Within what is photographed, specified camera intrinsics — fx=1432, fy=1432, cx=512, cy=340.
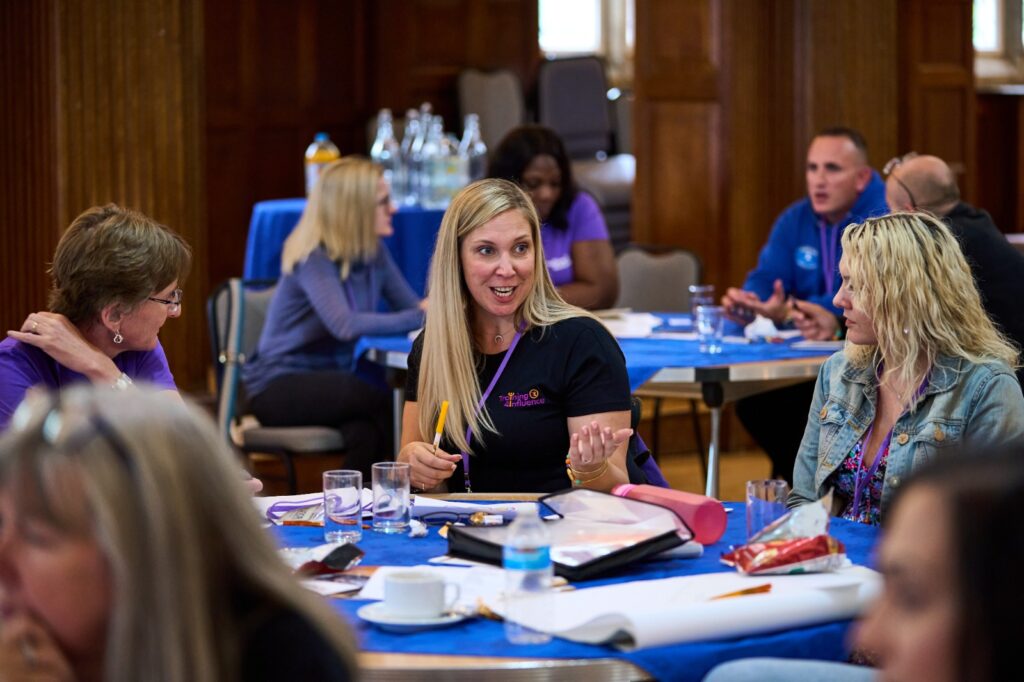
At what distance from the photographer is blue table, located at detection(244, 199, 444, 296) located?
21.6 ft

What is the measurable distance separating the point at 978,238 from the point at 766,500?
237 cm

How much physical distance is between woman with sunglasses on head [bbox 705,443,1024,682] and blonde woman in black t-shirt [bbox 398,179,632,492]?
1853 mm

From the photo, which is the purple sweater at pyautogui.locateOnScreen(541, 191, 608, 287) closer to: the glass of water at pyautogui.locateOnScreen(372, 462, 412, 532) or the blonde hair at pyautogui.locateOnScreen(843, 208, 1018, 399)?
the blonde hair at pyautogui.locateOnScreen(843, 208, 1018, 399)

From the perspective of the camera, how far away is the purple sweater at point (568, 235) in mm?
5812

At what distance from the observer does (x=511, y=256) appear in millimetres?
3303

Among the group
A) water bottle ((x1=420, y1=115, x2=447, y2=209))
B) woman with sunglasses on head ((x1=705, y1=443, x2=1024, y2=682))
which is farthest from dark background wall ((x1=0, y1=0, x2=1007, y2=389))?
woman with sunglasses on head ((x1=705, y1=443, x2=1024, y2=682))

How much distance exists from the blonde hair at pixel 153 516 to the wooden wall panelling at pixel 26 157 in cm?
477

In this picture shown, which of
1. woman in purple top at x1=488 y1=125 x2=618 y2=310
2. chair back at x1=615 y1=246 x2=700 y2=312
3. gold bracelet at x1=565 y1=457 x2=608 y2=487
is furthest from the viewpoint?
chair back at x1=615 y1=246 x2=700 y2=312

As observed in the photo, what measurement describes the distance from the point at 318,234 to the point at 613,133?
4632 millimetres

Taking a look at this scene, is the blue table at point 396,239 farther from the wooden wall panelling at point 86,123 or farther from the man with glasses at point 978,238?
the man with glasses at point 978,238

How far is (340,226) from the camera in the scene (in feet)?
17.8

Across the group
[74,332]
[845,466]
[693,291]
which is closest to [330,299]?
[693,291]

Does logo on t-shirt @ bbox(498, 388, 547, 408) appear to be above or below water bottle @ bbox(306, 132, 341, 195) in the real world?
below

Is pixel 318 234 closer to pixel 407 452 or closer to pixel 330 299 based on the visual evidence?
pixel 330 299
